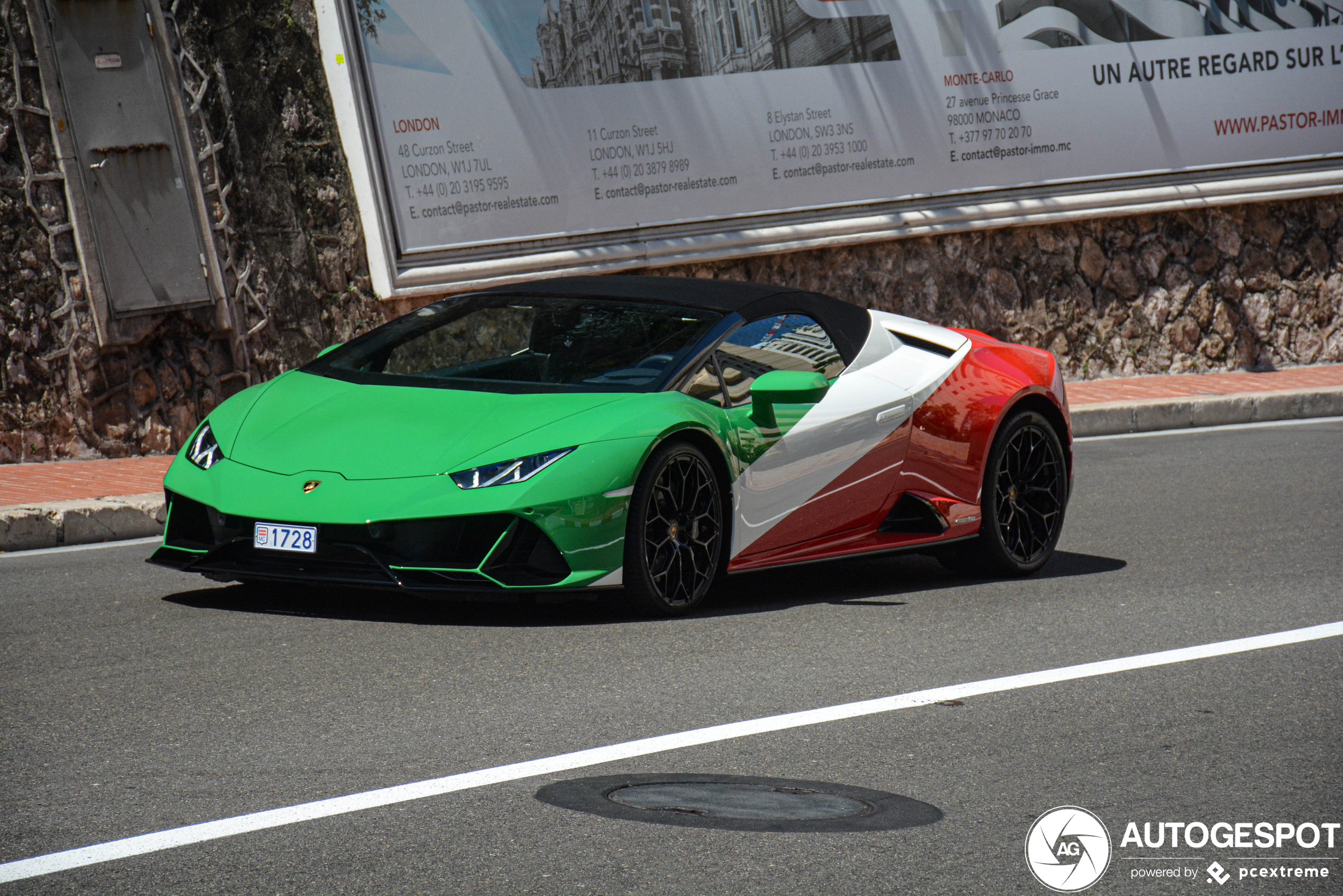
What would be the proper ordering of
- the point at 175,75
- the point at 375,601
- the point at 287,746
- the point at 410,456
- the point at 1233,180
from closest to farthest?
the point at 287,746 → the point at 410,456 → the point at 375,601 → the point at 175,75 → the point at 1233,180

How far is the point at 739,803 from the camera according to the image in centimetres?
394

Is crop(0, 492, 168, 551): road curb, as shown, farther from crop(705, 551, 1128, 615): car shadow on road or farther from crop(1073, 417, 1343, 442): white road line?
crop(1073, 417, 1343, 442): white road line

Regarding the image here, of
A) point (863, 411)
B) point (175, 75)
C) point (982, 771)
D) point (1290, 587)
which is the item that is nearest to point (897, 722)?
point (982, 771)

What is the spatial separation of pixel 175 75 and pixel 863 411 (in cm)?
664

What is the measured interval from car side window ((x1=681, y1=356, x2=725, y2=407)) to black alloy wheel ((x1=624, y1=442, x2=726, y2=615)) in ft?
0.85

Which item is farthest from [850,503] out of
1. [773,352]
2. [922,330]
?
[922,330]

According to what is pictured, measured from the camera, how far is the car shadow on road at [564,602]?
240 inches

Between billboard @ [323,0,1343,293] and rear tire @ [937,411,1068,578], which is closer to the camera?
rear tire @ [937,411,1068,578]

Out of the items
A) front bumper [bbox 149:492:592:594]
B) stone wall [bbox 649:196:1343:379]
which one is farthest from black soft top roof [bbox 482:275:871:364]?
stone wall [bbox 649:196:1343:379]

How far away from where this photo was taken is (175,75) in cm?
1127

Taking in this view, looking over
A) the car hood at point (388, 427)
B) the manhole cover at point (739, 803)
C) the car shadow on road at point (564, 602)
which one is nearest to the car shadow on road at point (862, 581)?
the car shadow on road at point (564, 602)

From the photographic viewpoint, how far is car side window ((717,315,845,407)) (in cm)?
656

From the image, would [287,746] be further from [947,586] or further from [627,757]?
[947,586]

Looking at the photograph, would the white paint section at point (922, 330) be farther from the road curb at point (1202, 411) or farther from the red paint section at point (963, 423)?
the road curb at point (1202, 411)
